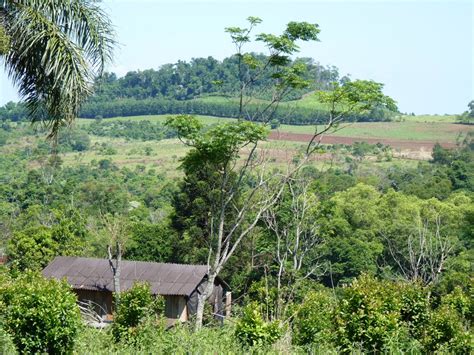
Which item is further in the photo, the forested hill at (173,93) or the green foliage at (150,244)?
the forested hill at (173,93)

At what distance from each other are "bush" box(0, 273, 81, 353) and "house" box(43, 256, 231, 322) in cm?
1697

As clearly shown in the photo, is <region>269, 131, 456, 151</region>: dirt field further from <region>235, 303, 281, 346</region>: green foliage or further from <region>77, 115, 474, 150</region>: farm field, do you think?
<region>235, 303, 281, 346</region>: green foliage

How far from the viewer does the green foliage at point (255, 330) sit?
13062mm

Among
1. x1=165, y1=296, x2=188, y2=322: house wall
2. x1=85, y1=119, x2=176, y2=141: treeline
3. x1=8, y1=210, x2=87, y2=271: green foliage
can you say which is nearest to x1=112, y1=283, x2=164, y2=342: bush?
x1=165, y1=296, x2=188, y2=322: house wall

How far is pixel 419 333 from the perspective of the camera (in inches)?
614

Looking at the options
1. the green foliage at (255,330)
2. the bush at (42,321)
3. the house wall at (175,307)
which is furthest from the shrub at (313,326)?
the house wall at (175,307)

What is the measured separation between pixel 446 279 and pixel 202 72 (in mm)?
119818

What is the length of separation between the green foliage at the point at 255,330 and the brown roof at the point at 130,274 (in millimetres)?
16889

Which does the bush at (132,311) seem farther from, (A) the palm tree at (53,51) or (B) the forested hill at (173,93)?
(B) the forested hill at (173,93)

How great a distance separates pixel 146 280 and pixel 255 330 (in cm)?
1780

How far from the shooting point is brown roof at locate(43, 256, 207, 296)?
3053cm

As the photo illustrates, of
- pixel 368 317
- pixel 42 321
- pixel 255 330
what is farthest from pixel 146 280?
pixel 42 321

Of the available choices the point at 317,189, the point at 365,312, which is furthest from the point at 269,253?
the point at 365,312

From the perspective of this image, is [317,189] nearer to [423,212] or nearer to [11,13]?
[423,212]
